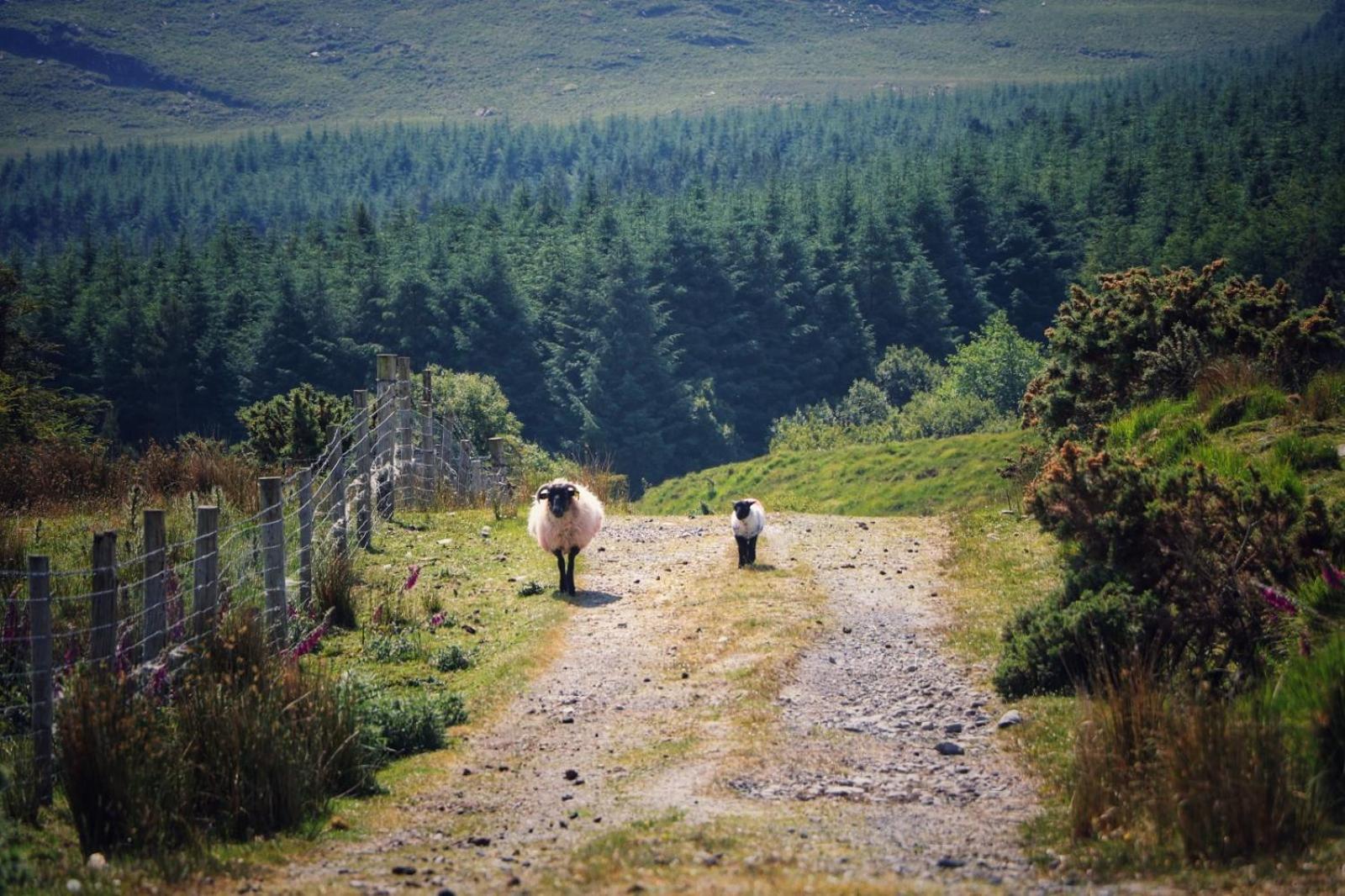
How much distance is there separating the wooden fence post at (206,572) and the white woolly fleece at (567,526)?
6457mm

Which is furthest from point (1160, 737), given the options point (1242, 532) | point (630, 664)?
point (630, 664)

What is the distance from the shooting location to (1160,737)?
9.63 m

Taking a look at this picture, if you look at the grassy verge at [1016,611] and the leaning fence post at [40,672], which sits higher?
the leaning fence post at [40,672]

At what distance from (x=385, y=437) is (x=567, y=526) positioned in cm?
708

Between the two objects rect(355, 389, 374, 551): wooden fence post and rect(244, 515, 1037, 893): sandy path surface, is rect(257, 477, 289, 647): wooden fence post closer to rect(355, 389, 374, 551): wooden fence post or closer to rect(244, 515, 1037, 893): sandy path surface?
rect(244, 515, 1037, 893): sandy path surface

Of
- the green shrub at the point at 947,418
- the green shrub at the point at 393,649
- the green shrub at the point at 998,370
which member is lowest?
the green shrub at the point at 947,418

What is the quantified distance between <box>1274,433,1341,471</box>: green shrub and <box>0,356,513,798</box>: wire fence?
11008mm

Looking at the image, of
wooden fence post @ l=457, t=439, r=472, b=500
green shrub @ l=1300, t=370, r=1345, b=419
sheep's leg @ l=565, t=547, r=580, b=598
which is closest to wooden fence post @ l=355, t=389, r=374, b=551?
sheep's leg @ l=565, t=547, r=580, b=598

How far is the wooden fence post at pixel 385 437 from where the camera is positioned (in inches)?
949

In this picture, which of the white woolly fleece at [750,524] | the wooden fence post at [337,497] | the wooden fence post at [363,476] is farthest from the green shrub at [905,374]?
the wooden fence post at [337,497]

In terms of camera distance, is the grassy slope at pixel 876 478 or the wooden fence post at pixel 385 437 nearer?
the wooden fence post at pixel 385 437

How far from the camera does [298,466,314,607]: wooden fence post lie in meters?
16.6

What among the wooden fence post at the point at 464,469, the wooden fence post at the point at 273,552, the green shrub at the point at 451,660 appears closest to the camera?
the wooden fence post at the point at 273,552

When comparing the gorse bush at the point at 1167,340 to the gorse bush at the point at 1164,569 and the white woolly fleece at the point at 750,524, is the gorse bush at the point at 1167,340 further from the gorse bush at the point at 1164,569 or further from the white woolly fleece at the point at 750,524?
the gorse bush at the point at 1164,569
